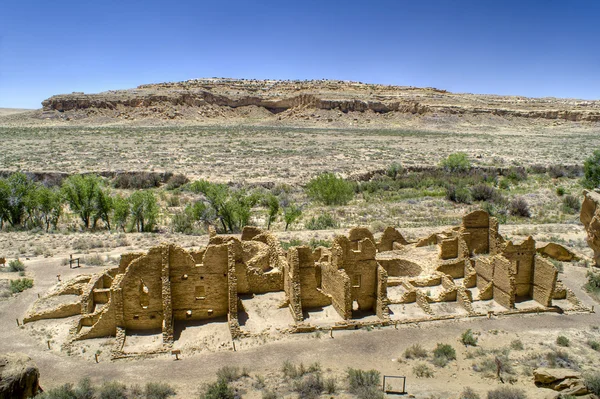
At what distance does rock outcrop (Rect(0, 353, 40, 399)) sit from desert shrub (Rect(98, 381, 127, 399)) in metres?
1.71

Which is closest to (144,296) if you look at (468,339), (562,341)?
(468,339)

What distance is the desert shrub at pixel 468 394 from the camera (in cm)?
1227

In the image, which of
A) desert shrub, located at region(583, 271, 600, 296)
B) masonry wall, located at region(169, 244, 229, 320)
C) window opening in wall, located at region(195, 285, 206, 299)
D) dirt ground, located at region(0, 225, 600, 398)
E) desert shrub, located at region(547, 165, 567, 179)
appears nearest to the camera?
dirt ground, located at region(0, 225, 600, 398)

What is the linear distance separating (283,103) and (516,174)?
83.5 m

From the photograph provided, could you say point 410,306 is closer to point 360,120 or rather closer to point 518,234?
point 518,234

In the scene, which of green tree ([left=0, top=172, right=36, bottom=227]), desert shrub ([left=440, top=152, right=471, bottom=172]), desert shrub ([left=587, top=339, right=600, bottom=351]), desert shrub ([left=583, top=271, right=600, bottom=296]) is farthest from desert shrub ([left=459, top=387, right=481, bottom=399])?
desert shrub ([left=440, top=152, right=471, bottom=172])

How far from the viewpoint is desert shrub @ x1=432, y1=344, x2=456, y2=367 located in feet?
46.9

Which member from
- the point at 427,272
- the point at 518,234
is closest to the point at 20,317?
the point at 427,272

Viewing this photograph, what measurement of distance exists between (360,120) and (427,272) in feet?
324

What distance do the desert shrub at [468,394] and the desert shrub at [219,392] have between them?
21.5 ft

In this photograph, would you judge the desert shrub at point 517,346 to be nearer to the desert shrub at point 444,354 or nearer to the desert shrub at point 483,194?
the desert shrub at point 444,354

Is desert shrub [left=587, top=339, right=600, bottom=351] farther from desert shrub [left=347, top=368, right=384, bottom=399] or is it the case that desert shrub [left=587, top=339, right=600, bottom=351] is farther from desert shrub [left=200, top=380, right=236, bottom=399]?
desert shrub [left=200, top=380, right=236, bottom=399]

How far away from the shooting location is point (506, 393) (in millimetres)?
12172

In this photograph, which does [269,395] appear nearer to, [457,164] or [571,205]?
[571,205]
